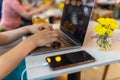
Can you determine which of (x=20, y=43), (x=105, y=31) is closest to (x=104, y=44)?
(x=105, y=31)

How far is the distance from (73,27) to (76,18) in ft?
0.18

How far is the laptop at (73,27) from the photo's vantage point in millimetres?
751

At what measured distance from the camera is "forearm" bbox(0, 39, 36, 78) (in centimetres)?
Answer: 56

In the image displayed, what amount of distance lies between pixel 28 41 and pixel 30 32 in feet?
0.99

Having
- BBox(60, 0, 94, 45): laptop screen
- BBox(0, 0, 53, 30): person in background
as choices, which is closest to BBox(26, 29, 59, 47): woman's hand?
BBox(60, 0, 94, 45): laptop screen

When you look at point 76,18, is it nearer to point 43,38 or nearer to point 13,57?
point 43,38

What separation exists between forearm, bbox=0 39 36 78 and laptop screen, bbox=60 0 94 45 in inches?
10.5

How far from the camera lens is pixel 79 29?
0.83 m

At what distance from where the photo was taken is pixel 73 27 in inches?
36.2

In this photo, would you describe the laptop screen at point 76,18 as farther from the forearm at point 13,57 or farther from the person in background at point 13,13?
the person in background at point 13,13

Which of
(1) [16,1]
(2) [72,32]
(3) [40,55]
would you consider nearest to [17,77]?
(3) [40,55]

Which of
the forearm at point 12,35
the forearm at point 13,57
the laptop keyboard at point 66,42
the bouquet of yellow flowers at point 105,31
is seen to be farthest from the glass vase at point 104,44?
the forearm at point 12,35

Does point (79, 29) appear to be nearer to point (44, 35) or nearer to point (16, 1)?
point (44, 35)

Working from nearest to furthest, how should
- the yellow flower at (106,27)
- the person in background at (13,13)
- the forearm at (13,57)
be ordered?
1. the forearm at (13,57)
2. the yellow flower at (106,27)
3. the person in background at (13,13)
